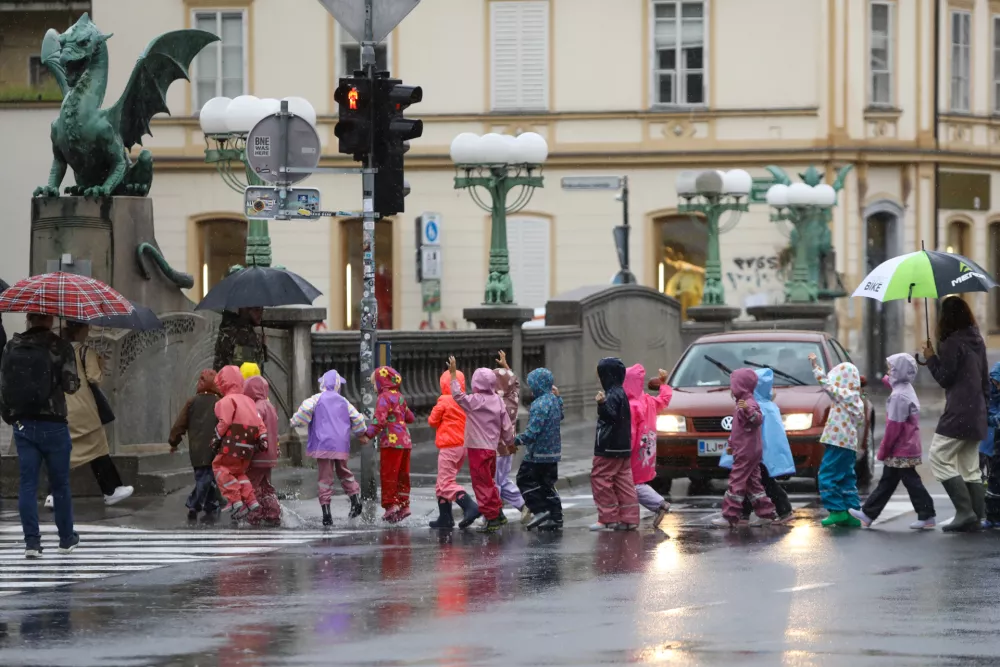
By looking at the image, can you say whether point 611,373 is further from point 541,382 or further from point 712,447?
point 712,447

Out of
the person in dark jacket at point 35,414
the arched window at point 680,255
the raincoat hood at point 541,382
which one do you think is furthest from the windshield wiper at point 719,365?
the arched window at point 680,255

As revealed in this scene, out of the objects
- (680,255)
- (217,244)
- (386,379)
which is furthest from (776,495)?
(217,244)

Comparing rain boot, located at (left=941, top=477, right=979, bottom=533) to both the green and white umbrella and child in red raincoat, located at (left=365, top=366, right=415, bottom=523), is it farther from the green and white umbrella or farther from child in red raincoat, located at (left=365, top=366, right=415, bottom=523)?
child in red raincoat, located at (left=365, top=366, right=415, bottom=523)

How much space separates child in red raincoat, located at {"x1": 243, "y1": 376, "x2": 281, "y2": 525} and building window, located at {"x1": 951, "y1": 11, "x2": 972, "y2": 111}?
90.4ft

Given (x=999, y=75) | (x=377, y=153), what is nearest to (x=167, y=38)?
(x=377, y=153)

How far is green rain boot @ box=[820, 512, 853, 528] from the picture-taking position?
1513 cm

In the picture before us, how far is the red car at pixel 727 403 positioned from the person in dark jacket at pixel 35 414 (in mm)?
5901

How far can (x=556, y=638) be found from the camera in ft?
31.2

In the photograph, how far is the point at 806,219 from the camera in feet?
→ 115

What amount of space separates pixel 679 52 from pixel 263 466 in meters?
25.0

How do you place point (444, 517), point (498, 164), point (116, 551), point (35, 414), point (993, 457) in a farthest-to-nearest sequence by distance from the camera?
point (498, 164) < point (444, 517) < point (993, 457) < point (116, 551) < point (35, 414)

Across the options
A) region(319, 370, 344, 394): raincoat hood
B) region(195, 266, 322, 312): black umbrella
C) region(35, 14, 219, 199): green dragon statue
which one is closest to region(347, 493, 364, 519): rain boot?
region(319, 370, 344, 394): raincoat hood

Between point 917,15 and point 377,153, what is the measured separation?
2547 centimetres

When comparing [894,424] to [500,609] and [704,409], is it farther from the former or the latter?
A: [500,609]
